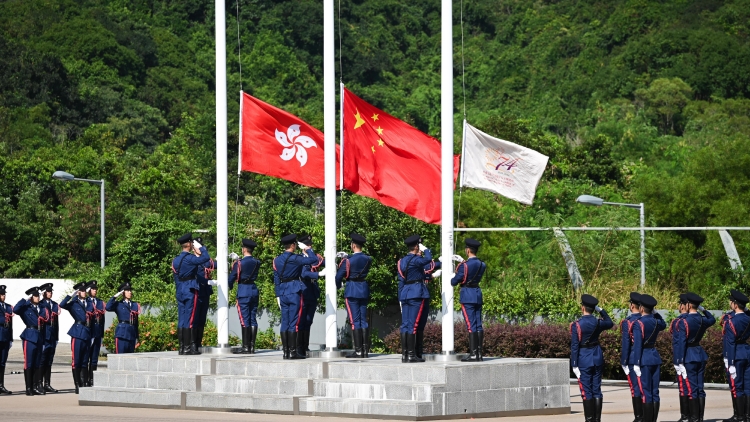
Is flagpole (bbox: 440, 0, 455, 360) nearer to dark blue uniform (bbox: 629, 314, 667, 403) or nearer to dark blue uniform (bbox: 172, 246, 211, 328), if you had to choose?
dark blue uniform (bbox: 629, 314, 667, 403)

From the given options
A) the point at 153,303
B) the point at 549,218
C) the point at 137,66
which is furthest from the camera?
the point at 137,66

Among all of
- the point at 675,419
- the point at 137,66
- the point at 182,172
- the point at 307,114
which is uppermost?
the point at 137,66

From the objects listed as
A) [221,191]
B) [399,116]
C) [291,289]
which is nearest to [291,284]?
[291,289]

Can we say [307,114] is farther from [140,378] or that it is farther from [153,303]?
[140,378]

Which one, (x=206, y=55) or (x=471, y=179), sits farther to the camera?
(x=206, y=55)

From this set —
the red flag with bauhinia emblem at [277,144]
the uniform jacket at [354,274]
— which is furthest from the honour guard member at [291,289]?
the red flag with bauhinia emblem at [277,144]

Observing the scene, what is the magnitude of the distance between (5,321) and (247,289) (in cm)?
396

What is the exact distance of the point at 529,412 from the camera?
55.6 feet

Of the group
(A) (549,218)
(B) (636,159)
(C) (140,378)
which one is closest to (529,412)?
(C) (140,378)

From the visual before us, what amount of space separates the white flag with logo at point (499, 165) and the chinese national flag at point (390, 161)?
0.69 meters

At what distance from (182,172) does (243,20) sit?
3704 centimetres

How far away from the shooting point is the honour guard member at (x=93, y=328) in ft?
68.5

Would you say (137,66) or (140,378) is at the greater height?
(137,66)

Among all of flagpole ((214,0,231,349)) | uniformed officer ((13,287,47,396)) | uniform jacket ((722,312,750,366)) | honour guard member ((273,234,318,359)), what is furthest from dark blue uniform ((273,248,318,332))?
uniform jacket ((722,312,750,366))
